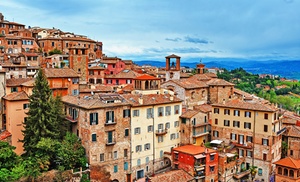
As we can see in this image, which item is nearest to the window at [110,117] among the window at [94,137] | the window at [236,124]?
the window at [94,137]

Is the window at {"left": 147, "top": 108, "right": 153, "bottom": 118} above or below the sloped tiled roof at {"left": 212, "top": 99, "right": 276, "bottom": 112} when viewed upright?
below

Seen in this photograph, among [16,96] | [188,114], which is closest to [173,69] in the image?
[188,114]

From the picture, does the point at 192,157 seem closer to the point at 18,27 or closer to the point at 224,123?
the point at 224,123

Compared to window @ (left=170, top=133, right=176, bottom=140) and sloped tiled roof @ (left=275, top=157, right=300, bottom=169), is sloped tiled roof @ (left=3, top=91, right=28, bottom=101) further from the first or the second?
sloped tiled roof @ (left=275, top=157, right=300, bottom=169)

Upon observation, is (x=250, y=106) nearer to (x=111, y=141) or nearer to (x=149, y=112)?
(x=149, y=112)

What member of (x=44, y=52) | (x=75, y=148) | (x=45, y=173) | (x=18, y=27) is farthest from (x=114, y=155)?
(x=18, y=27)

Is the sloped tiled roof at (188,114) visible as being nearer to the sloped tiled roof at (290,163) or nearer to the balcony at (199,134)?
the balcony at (199,134)

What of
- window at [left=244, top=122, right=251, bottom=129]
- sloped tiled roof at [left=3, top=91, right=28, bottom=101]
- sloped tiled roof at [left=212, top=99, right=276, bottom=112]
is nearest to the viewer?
sloped tiled roof at [left=3, top=91, right=28, bottom=101]

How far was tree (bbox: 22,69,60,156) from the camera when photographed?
38.2 meters

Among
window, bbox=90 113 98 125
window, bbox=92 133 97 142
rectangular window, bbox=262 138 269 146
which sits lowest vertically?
rectangular window, bbox=262 138 269 146

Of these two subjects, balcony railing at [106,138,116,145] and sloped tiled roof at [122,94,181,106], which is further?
sloped tiled roof at [122,94,181,106]

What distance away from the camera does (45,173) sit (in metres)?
35.8

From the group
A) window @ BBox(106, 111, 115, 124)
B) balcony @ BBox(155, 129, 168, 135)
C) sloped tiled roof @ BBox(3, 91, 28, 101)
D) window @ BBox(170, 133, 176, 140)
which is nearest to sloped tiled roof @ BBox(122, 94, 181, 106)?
window @ BBox(106, 111, 115, 124)

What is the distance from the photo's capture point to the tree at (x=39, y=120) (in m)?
38.2
